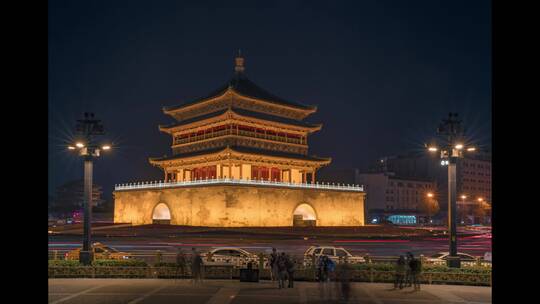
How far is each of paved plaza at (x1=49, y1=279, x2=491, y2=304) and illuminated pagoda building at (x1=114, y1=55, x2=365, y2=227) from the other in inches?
1253

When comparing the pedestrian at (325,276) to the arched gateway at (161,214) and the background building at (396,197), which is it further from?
the background building at (396,197)

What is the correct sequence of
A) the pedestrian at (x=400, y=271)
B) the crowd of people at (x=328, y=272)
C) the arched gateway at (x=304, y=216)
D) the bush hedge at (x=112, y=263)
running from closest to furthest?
the crowd of people at (x=328, y=272), the pedestrian at (x=400, y=271), the bush hedge at (x=112, y=263), the arched gateway at (x=304, y=216)

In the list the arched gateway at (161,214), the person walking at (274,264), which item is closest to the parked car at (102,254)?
the person walking at (274,264)

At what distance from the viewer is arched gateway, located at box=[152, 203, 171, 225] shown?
57.7 metres

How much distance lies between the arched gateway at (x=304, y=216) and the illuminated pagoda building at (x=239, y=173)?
0.11 m

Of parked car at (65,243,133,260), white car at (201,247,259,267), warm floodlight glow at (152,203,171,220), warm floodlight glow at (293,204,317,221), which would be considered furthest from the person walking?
warm floodlight glow at (152,203,171,220)

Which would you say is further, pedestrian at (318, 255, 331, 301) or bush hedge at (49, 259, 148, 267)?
bush hedge at (49, 259, 148, 267)

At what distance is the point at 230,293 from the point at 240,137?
133ft

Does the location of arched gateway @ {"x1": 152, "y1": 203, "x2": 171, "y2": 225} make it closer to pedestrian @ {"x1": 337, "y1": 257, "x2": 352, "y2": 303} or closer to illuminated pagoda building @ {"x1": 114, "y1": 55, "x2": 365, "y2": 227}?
illuminated pagoda building @ {"x1": 114, "y1": 55, "x2": 365, "y2": 227}

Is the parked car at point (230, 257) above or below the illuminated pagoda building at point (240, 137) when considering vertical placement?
below

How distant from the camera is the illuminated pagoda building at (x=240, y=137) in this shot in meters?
56.0

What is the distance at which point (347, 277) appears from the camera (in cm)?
1370
